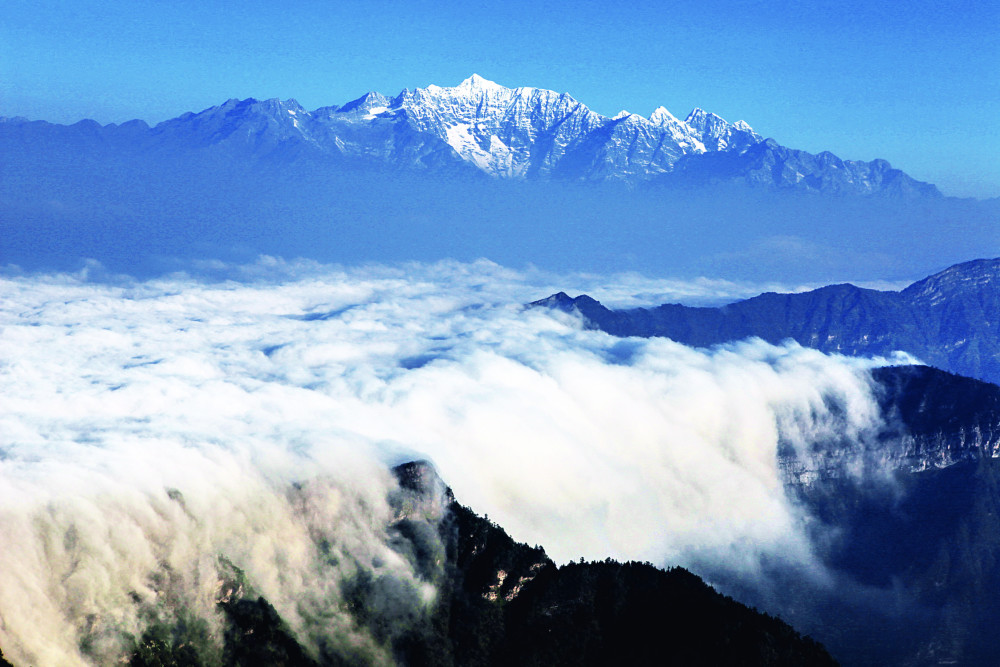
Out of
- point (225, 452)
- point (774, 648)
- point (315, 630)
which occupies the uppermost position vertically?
point (225, 452)

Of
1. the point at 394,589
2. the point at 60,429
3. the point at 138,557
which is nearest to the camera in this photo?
the point at 138,557

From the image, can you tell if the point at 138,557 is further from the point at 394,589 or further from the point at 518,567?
the point at 518,567

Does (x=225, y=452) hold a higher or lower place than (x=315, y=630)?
higher

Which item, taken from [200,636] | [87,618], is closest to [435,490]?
[200,636]

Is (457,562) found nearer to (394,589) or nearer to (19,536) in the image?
(394,589)

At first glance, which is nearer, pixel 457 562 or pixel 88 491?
pixel 88 491

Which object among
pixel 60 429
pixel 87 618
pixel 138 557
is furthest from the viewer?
pixel 60 429

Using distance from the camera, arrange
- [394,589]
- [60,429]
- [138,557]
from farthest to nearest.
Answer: [60,429], [394,589], [138,557]

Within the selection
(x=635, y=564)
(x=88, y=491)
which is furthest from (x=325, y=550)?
(x=635, y=564)

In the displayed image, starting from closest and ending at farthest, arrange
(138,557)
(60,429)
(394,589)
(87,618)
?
1. (87,618)
2. (138,557)
3. (394,589)
4. (60,429)
